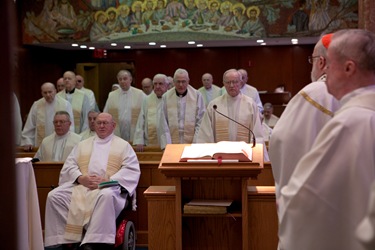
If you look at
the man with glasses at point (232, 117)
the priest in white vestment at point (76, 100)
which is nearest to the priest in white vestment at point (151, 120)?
the priest in white vestment at point (76, 100)

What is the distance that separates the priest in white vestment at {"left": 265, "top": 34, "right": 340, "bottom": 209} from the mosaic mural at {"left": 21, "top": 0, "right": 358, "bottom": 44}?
12.5 m

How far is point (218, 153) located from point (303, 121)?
1.27 m

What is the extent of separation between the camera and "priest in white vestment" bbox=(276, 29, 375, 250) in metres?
2.43

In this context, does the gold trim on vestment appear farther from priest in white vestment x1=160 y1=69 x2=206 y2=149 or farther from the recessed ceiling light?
the recessed ceiling light

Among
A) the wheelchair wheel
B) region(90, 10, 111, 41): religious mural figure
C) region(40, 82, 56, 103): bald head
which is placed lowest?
the wheelchair wheel

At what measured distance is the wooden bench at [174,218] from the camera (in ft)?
16.3

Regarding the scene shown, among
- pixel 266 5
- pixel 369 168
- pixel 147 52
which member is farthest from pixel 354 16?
pixel 369 168

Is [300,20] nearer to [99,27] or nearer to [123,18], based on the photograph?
[123,18]

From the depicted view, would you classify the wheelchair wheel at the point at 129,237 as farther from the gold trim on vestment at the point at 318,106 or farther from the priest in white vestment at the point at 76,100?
the priest in white vestment at the point at 76,100

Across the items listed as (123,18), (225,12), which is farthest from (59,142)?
(225,12)

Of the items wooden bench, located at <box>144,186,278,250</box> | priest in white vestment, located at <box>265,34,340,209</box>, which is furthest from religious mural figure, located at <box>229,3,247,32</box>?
priest in white vestment, located at <box>265,34,340,209</box>

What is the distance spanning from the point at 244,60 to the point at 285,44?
1.29 meters

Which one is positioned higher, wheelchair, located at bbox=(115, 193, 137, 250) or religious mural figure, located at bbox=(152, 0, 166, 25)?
religious mural figure, located at bbox=(152, 0, 166, 25)

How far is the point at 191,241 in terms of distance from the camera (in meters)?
5.11
